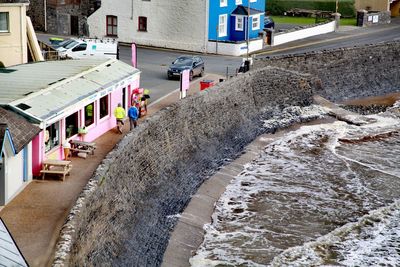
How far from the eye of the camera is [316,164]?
38406 millimetres

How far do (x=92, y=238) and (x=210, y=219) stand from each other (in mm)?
8183

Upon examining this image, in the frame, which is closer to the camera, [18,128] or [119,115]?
[18,128]

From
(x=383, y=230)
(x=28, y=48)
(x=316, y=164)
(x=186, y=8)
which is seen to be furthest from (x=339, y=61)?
(x=383, y=230)

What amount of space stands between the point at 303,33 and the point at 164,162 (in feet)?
109

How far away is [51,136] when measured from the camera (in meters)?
28.7

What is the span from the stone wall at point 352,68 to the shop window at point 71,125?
2253cm

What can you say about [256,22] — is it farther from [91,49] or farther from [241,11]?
[91,49]

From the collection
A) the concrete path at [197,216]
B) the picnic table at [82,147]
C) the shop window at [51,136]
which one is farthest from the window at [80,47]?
the shop window at [51,136]

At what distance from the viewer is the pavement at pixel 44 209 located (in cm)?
2078

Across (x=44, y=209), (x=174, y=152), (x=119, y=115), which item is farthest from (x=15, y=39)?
(x=44, y=209)

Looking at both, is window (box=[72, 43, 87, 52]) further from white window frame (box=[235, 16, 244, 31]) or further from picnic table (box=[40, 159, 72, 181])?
picnic table (box=[40, 159, 72, 181])

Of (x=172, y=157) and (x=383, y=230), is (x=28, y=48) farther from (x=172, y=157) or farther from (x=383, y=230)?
(x=383, y=230)

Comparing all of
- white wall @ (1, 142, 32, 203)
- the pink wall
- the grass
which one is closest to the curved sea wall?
the pink wall

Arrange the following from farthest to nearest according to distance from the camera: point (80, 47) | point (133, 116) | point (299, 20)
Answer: point (299, 20)
point (80, 47)
point (133, 116)
